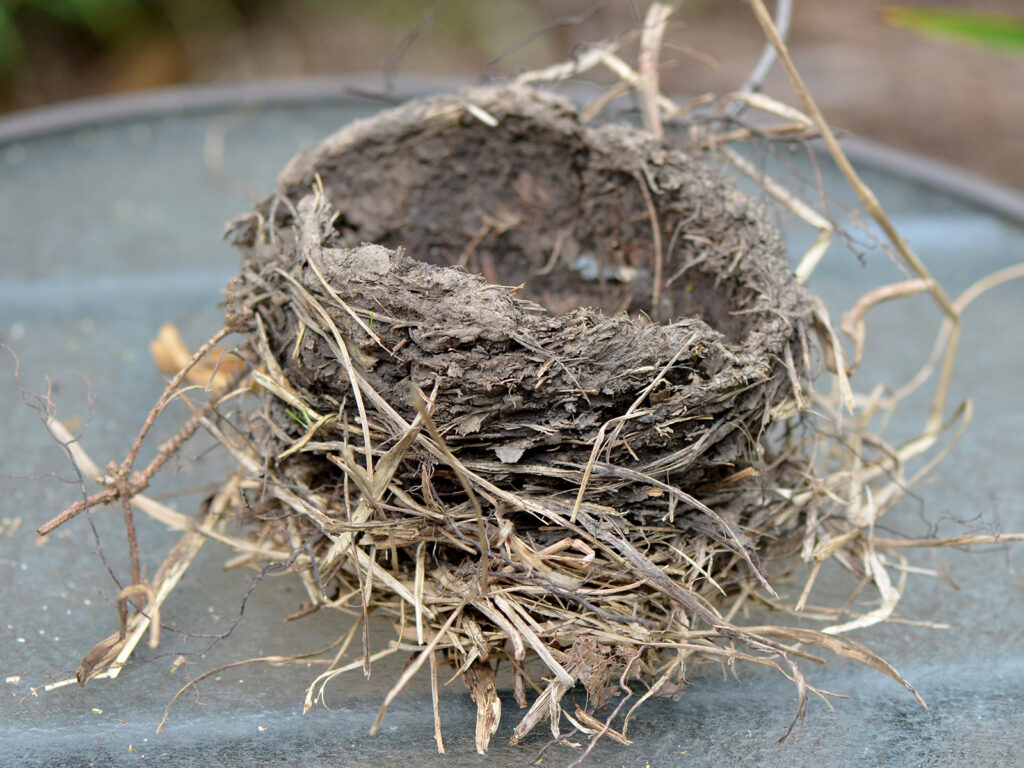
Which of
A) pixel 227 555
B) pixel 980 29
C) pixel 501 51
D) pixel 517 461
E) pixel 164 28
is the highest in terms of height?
pixel 164 28

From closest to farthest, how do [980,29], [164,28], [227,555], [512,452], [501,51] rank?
[512,452] → [227,555] → [980,29] → [501,51] → [164,28]

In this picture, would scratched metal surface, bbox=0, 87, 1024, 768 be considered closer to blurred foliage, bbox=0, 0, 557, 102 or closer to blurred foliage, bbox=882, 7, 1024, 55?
blurred foliage, bbox=882, 7, 1024, 55

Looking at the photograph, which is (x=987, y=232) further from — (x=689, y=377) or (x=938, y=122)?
(x=938, y=122)

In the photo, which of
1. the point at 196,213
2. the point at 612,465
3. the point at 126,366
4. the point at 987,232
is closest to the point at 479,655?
the point at 612,465

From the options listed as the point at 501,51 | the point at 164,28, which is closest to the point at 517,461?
the point at 501,51

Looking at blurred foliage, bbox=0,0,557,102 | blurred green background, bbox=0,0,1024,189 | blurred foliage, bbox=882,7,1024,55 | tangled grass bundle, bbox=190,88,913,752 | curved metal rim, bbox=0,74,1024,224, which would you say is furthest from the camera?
blurred green background, bbox=0,0,1024,189

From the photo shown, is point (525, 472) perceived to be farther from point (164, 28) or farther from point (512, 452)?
point (164, 28)

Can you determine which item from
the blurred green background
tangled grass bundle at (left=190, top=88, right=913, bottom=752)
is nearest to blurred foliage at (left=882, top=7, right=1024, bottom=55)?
tangled grass bundle at (left=190, top=88, right=913, bottom=752)
